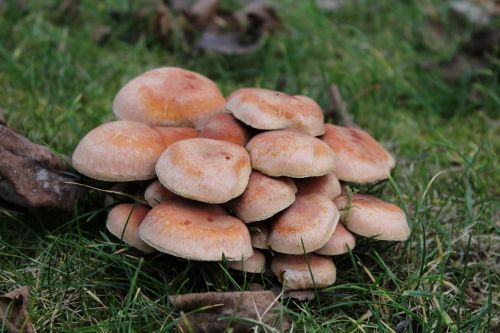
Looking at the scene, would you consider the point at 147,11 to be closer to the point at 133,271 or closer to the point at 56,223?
the point at 56,223

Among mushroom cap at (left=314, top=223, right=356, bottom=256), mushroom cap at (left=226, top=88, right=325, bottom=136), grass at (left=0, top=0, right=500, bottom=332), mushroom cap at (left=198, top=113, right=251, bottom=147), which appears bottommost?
grass at (left=0, top=0, right=500, bottom=332)

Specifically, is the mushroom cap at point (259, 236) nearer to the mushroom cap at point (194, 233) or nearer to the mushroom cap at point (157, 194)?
the mushroom cap at point (194, 233)

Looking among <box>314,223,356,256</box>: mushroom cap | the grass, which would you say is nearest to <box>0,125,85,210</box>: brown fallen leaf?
the grass

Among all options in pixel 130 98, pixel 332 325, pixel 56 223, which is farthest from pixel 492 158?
pixel 56 223

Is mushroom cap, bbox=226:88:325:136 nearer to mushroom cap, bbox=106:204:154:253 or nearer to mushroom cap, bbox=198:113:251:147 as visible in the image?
mushroom cap, bbox=198:113:251:147

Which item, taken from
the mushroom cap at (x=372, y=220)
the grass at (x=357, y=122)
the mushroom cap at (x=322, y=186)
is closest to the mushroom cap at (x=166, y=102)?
the grass at (x=357, y=122)

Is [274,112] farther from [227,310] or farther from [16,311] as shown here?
[16,311]
